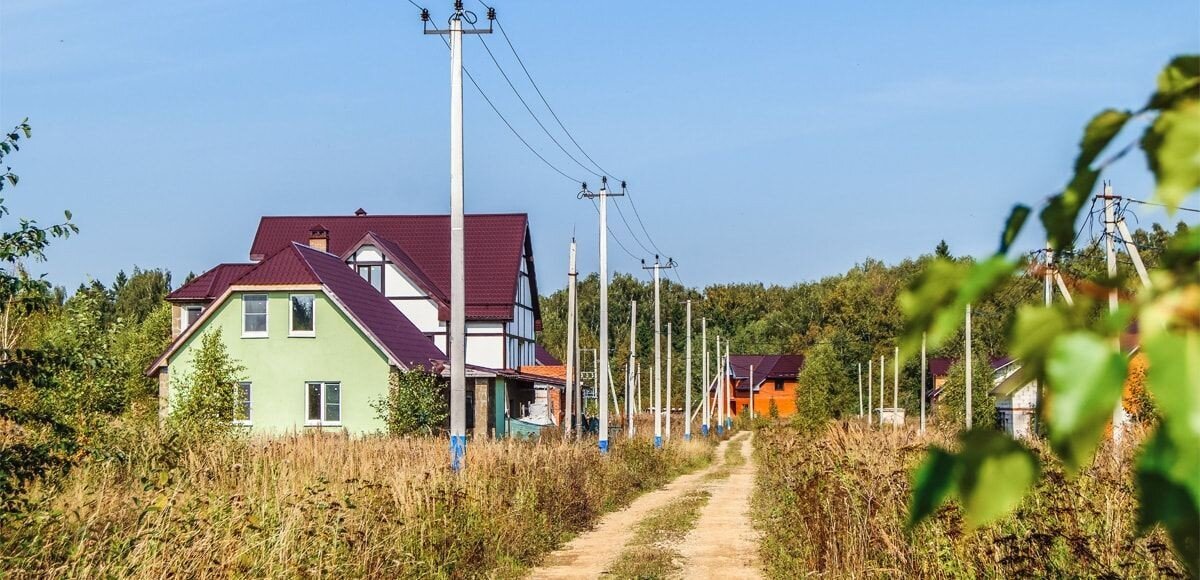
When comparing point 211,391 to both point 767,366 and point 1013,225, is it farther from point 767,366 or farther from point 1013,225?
point 767,366

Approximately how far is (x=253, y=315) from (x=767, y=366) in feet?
236

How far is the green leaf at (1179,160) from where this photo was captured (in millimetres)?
928

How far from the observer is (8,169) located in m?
7.86

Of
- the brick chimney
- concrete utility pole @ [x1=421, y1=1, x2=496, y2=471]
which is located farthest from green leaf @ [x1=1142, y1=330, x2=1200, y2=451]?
the brick chimney

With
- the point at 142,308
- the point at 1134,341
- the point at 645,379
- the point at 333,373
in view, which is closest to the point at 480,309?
the point at 333,373

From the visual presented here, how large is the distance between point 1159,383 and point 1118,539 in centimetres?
657

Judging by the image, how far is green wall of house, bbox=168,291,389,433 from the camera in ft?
114

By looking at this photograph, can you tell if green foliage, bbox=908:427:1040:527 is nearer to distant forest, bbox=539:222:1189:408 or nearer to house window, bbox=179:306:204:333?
house window, bbox=179:306:204:333

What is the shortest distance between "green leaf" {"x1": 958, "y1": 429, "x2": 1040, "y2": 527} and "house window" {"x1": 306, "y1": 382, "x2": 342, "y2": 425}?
35100 mm

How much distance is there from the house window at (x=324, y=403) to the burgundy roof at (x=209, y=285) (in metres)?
6.29

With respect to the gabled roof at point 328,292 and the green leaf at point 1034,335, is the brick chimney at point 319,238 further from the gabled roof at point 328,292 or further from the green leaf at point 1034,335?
the green leaf at point 1034,335

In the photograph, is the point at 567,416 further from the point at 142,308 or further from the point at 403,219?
the point at 142,308

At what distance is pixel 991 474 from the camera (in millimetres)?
883

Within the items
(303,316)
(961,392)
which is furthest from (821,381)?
(303,316)
